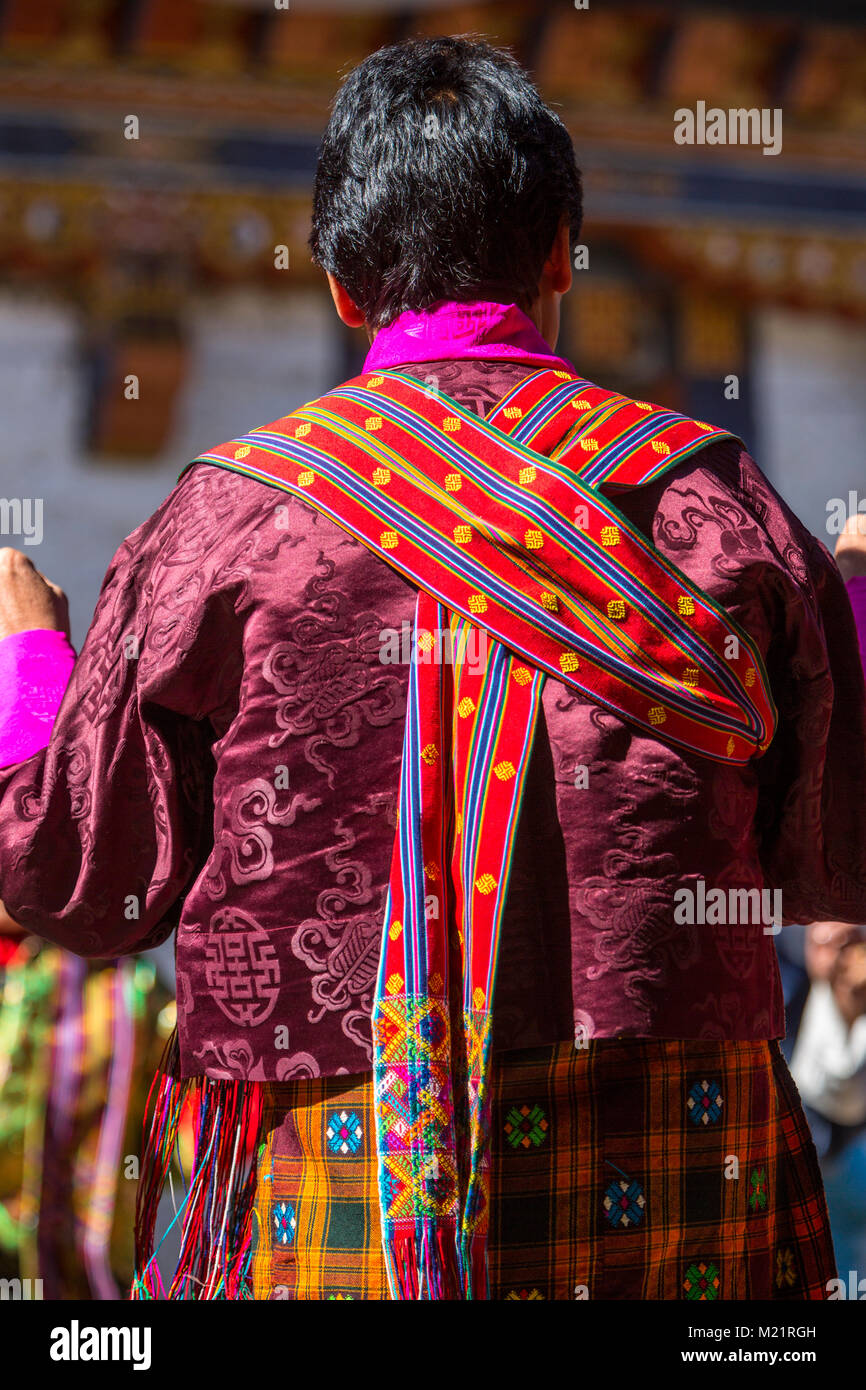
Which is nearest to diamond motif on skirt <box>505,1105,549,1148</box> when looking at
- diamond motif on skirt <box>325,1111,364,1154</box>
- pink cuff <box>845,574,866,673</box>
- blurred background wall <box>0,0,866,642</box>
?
diamond motif on skirt <box>325,1111,364,1154</box>

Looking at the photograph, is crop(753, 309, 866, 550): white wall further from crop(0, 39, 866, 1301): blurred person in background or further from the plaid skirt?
the plaid skirt

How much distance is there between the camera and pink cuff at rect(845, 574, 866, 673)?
1465 millimetres

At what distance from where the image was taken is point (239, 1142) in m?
1.29

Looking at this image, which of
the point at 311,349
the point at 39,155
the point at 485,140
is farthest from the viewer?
the point at 311,349

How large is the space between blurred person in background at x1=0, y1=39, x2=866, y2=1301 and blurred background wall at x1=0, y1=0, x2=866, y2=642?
3361 mm

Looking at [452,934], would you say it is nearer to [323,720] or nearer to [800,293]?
[323,720]

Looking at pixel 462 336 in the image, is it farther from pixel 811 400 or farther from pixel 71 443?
pixel 811 400

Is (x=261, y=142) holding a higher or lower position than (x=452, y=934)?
higher

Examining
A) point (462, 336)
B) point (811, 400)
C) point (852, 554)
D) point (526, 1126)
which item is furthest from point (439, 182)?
point (811, 400)

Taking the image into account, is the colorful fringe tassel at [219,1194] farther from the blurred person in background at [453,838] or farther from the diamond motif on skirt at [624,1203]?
the diamond motif on skirt at [624,1203]

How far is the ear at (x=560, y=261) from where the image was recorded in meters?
1.46

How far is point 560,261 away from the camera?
1.47 m

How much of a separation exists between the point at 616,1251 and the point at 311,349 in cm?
400

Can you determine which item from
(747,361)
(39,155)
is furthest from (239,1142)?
(747,361)
